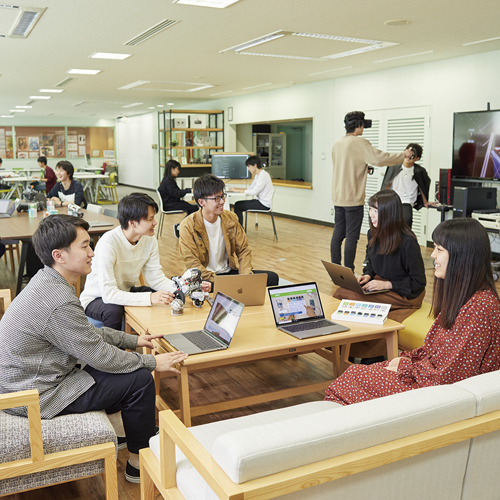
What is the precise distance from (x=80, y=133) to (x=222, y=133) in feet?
34.5

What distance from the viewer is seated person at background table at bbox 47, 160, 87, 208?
6.46 metres

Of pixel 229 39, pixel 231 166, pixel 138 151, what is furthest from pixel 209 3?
pixel 138 151

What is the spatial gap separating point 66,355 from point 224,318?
0.71 meters

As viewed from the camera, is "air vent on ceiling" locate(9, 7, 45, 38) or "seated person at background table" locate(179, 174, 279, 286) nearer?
"seated person at background table" locate(179, 174, 279, 286)

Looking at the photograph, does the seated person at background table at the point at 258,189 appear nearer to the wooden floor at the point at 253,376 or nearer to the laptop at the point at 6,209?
the wooden floor at the point at 253,376

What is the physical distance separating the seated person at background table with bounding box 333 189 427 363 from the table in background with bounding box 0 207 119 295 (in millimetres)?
2668

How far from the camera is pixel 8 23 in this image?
5055 mm

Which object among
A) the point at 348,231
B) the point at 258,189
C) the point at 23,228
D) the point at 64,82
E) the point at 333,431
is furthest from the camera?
the point at 64,82

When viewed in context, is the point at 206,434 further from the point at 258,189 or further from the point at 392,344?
the point at 258,189

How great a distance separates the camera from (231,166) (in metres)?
10.5

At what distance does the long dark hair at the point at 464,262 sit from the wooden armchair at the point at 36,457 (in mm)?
1363

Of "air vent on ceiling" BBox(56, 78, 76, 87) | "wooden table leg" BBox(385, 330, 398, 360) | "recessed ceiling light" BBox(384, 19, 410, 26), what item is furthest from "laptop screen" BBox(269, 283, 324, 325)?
"air vent on ceiling" BBox(56, 78, 76, 87)

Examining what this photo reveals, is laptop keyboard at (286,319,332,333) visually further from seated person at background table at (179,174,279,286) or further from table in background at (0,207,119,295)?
table in background at (0,207,119,295)

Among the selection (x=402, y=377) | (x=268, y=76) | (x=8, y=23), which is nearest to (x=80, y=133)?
(x=268, y=76)
